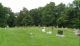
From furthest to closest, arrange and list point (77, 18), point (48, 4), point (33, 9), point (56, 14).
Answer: point (33, 9)
point (48, 4)
point (56, 14)
point (77, 18)

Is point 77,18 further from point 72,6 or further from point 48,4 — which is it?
point 48,4

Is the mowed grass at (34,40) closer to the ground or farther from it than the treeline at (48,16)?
closer to the ground

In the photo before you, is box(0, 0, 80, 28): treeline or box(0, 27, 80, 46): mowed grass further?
box(0, 0, 80, 28): treeline

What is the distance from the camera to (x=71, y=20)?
313 ft

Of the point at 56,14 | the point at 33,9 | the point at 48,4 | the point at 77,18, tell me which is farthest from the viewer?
the point at 33,9

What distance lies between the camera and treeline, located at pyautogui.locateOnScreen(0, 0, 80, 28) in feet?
308

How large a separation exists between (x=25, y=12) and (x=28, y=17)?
1091 cm

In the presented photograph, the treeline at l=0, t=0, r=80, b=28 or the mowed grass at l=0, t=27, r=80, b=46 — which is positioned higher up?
the treeline at l=0, t=0, r=80, b=28

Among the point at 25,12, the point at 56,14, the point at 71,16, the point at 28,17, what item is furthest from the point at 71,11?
the point at 25,12

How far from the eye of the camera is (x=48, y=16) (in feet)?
355

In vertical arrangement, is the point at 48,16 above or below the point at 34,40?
above

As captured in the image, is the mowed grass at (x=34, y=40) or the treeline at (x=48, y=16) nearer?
the mowed grass at (x=34, y=40)

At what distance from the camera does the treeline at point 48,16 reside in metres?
93.9

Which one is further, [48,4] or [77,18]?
[48,4]
